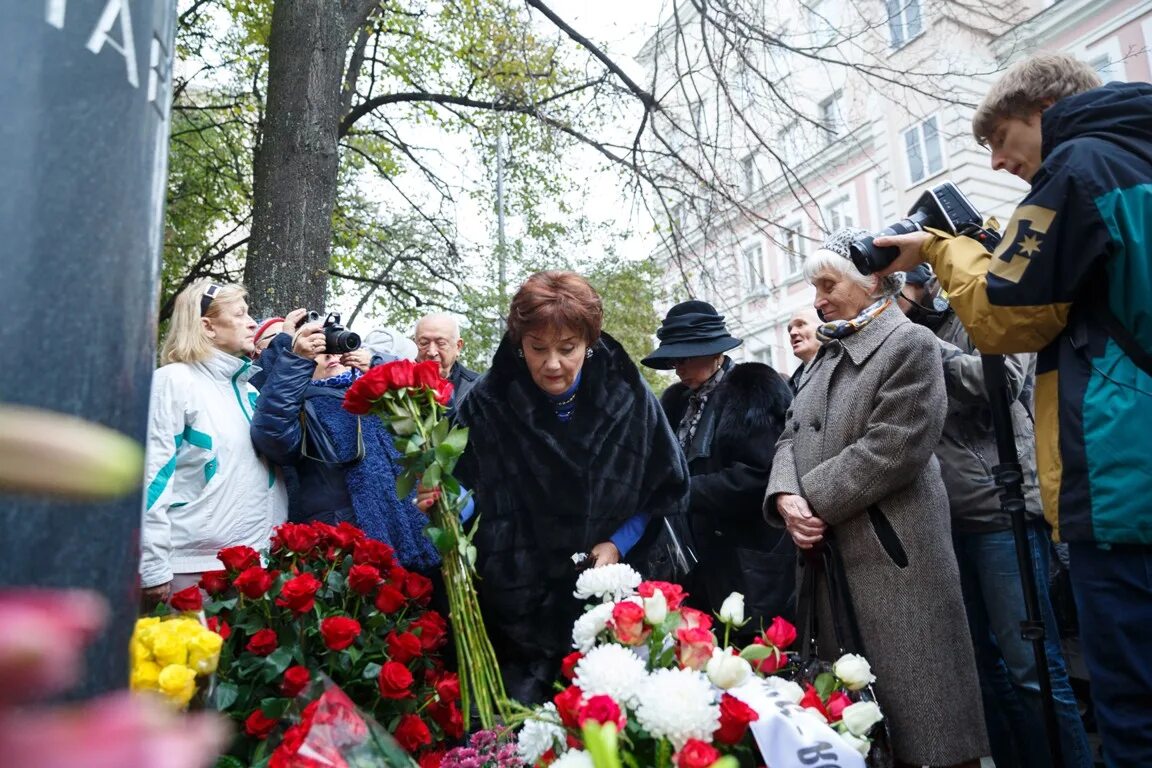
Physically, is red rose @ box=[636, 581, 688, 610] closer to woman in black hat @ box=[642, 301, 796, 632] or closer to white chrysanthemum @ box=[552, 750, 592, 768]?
white chrysanthemum @ box=[552, 750, 592, 768]

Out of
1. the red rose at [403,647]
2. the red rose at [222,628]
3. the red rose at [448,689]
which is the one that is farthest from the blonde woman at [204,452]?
the red rose at [448,689]

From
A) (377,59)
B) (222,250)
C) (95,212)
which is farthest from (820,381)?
(222,250)

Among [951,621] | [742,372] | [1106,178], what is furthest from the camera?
[742,372]

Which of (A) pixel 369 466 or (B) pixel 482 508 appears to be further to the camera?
(A) pixel 369 466

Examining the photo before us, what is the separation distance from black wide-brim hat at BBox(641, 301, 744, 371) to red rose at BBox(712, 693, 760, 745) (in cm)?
231

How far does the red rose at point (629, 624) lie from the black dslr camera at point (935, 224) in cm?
138

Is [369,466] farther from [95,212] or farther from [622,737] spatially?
[95,212]

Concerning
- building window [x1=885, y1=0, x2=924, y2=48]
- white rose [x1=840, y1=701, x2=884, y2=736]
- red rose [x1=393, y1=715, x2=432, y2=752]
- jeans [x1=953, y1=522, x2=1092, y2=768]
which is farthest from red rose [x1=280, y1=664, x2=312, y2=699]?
building window [x1=885, y1=0, x2=924, y2=48]

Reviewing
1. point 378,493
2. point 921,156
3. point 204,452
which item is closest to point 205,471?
point 204,452

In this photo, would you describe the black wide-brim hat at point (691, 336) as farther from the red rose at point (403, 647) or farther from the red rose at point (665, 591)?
the red rose at point (665, 591)

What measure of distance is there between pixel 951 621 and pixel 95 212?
241 centimetres

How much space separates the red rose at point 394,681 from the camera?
1.70 meters

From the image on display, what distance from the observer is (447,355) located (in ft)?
12.4

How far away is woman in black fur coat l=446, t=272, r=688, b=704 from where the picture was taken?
2344 millimetres
